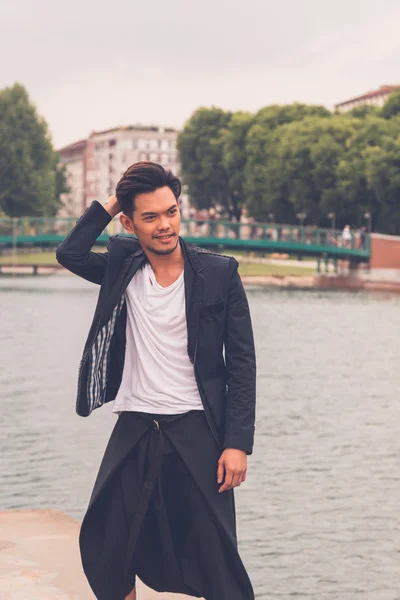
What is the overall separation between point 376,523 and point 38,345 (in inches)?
963

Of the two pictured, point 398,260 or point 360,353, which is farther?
point 398,260

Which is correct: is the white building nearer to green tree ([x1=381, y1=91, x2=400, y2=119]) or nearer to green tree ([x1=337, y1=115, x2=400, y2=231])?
green tree ([x1=381, y1=91, x2=400, y2=119])

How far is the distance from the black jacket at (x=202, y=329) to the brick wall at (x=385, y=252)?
68.8 meters

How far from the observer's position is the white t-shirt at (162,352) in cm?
475

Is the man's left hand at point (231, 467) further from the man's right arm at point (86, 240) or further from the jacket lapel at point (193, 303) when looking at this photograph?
the man's right arm at point (86, 240)

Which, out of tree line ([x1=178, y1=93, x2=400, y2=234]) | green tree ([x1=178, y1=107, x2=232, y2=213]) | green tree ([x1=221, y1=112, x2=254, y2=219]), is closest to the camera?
tree line ([x1=178, y1=93, x2=400, y2=234])

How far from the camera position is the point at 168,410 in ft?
15.5

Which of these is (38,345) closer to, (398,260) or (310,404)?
(310,404)

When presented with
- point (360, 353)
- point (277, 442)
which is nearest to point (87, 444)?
point (277, 442)

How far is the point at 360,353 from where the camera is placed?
33750 mm

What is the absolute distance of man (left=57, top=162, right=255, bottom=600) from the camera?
471 cm

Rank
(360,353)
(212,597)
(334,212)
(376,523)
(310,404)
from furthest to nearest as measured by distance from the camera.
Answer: (334,212)
(360,353)
(310,404)
(376,523)
(212,597)

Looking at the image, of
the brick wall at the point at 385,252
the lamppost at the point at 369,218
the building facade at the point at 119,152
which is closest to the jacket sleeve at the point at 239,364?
the brick wall at the point at 385,252

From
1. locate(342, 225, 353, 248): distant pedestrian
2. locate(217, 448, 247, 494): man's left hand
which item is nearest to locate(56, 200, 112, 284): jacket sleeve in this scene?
locate(217, 448, 247, 494): man's left hand
